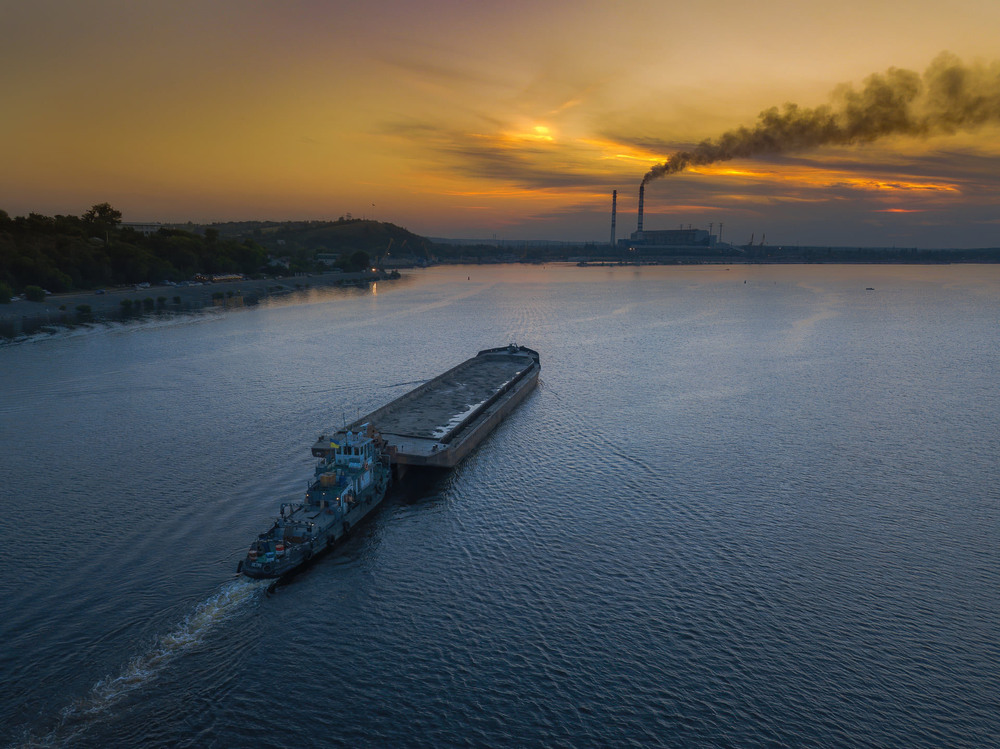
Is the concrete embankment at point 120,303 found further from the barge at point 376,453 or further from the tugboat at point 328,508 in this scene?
the tugboat at point 328,508

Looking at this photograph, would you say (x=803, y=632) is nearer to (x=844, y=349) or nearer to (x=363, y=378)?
(x=363, y=378)

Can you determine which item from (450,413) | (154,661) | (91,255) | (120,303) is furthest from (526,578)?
(91,255)

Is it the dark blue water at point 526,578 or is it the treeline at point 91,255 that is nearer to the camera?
the dark blue water at point 526,578

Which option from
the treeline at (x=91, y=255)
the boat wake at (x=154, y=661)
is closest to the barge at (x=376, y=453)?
the boat wake at (x=154, y=661)

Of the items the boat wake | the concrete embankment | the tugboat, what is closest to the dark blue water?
the boat wake

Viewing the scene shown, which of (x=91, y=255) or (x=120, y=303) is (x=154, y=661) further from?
(x=91, y=255)

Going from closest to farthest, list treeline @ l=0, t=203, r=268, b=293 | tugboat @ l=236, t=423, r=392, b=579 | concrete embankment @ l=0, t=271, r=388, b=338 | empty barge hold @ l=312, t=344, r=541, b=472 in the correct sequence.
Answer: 1. tugboat @ l=236, t=423, r=392, b=579
2. empty barge hold @ l=312, t=344, r=541, b=472
3. concrete embankment @ l=0, t=271, r=388, b=338
4. treeline @ l=0, t=203, r=268, b=293

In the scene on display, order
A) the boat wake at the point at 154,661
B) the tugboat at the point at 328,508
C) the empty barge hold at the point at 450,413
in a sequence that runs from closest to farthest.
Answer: the boat wake at the point at 154,661 → the tugboat at the point at 328,508 → the empty barge hold at the point at 450,413

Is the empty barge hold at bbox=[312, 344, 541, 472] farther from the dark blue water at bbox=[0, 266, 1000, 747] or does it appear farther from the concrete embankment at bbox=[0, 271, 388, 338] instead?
the concrete embankment at bbox=[0, 271, 388, 338]
